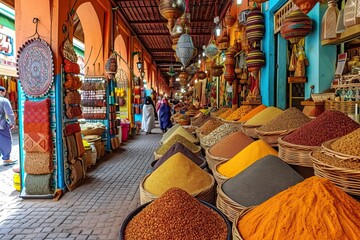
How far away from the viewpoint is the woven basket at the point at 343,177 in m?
0.93

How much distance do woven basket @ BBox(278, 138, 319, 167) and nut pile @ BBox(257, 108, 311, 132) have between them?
0.29 meters

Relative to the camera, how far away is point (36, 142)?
3.03 metres

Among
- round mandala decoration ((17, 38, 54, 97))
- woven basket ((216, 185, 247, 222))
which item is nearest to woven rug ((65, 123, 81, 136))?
round mandala decoration ((17, 38, 54, 97))

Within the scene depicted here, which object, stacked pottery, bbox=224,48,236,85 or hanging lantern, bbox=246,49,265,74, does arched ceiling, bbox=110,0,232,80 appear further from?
hanging lantern, bbox=246,49,265,74

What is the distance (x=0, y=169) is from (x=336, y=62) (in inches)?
184

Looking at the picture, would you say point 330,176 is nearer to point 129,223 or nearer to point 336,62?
point 129,223

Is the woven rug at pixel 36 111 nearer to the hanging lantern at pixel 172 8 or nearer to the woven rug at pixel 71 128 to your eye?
the woven rug at pixel 71 128

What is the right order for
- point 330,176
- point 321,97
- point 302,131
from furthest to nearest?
point 321,97
point 302,131
point 330,176

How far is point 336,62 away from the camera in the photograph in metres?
2.49

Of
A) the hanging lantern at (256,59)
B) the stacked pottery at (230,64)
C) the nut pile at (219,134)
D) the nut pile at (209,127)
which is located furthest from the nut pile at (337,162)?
the stacked pottery at (230,64)

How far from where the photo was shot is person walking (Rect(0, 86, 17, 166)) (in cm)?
447

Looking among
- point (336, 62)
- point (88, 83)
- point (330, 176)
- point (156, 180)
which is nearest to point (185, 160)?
point (156, 180)

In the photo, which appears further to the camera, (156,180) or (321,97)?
(321,97)

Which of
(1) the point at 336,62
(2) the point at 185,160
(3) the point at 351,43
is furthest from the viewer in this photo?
(3) the point at 351,43
